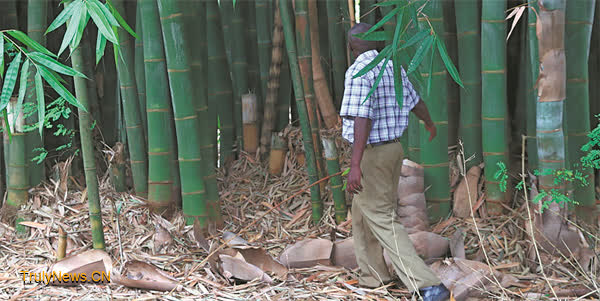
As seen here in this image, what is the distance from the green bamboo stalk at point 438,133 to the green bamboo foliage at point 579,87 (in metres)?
0.52

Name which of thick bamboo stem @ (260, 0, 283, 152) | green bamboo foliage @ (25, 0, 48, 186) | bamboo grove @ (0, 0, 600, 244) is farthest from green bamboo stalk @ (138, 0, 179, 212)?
thick bamboo stem @ (260, 0, 283, 152)

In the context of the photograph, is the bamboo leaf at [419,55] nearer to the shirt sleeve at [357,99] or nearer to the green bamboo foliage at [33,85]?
the shirt sleeve at [357,99]

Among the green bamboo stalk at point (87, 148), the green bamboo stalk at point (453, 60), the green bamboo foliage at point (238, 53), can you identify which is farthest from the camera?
the green bamboo foliage at point (238, 53)

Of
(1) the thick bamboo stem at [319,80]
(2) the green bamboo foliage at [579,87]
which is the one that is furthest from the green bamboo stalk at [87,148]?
(2) the green bamboo foliage at [579,87]

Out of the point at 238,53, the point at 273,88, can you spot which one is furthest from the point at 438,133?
the point at 238,53

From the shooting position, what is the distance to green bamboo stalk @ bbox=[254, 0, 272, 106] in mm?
3080

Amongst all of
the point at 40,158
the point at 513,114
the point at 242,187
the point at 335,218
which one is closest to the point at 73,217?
the point at 40,158

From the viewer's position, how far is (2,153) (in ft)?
9.63

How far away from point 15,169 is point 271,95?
51.8 inches

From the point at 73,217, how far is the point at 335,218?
4.12 feet

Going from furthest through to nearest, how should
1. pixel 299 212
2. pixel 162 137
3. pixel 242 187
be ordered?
Result: pixel 242 187 < pixel 299 212 < pixel 162 137

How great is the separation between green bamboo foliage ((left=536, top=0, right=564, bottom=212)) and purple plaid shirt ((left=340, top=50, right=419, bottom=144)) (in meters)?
0.51

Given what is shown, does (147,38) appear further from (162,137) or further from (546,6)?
(546,6)

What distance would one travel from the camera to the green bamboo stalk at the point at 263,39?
3080 millimetres
